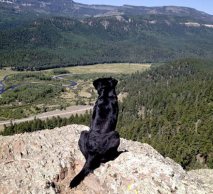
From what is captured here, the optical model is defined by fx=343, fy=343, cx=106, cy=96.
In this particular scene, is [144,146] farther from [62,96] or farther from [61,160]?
[62,96]

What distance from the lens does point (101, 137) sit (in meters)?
18.5

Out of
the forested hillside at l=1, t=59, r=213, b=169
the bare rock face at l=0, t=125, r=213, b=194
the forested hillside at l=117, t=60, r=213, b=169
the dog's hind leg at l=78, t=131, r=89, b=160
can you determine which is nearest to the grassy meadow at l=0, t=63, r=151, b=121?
the forested hillside at l=117, t=60, r=213, b=169

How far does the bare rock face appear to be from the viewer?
17266 millimetres

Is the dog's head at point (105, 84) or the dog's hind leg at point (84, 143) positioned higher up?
the dog's head at point (105, 84)

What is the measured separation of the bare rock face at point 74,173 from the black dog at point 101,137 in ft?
1.82

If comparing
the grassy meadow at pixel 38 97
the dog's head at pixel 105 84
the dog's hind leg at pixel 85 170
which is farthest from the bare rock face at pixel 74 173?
the grassy meadow at pixel 38 97

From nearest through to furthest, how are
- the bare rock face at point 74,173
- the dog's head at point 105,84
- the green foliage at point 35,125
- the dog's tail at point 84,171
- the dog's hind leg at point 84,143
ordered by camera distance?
the bare rock face at point 74,173
the dog's tail at point 84,171
the dog's hind leg at point 84,143
the dog's head at point 105,84
the green foliage at point 35,125

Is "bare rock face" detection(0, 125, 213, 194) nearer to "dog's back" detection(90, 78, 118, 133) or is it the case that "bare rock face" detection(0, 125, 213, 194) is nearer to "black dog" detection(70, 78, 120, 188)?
"black dog" detection(70, 78, 120, 188)

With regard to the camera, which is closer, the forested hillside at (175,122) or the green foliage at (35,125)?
the forested hillside at (175,122)

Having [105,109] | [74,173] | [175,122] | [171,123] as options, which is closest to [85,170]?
[74,173]

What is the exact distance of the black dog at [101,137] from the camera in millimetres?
18453

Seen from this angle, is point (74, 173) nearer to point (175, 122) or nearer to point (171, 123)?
point (171, 123)

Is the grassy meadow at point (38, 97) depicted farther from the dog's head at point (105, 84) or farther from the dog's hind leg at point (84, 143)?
the dog's head at point (105, 84)

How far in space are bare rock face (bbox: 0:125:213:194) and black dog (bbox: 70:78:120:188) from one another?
0.56 meters
